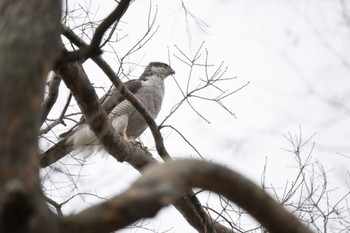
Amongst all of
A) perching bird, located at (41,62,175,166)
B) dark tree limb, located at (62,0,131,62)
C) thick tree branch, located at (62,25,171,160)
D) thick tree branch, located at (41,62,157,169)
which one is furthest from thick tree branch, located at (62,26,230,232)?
perching bird, located at (41,62,175,166)

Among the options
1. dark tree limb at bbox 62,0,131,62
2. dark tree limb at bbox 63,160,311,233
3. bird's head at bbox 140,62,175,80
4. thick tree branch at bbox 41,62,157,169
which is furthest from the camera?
bird's head at bbox 140,62,175,80

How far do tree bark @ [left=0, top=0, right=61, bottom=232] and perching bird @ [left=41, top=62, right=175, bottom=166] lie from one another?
4.79 meters

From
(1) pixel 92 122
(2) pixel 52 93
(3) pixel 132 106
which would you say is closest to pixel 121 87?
(1) pixel 92 122

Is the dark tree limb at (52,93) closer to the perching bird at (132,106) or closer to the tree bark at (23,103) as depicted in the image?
the perching bird at (132,106)

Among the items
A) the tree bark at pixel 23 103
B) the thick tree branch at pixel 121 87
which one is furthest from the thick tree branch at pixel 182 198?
the tree bark at pixel 23 103

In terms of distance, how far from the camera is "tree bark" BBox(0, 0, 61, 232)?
1.35 metres

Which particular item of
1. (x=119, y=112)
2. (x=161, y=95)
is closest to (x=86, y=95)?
(x=119, y=112)

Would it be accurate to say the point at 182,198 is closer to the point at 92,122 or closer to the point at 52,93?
the point at 92,122

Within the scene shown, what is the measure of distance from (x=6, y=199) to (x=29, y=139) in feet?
0.64

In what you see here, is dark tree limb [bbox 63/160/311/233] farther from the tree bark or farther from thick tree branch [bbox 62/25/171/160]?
thick tree branch [bbox 62/25/171/160]

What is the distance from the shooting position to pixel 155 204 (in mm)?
1483

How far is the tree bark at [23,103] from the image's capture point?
53.1 inches

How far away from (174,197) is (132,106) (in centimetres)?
579

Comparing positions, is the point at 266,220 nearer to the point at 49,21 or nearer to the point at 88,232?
the point at 88,232
